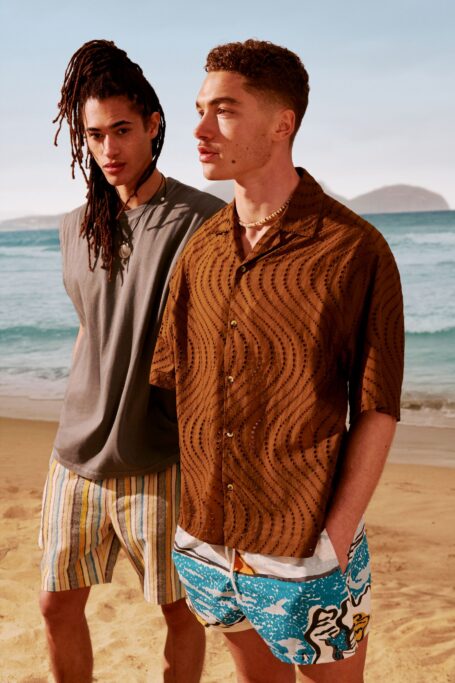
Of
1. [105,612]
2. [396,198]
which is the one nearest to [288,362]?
[105,612]

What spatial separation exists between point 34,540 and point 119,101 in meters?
3.37

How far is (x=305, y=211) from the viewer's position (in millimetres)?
1891

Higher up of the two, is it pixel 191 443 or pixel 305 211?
pixel 305 211

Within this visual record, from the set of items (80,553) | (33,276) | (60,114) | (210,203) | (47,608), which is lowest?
(33,276)

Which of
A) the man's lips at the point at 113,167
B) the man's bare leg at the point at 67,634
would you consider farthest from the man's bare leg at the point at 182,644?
the man's lips at the point at 113,167

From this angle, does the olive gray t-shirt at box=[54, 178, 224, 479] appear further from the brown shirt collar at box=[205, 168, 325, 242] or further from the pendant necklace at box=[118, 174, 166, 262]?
the brown shirt collar at box=[205, 168, 325, 242]

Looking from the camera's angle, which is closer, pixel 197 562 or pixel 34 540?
pixel 197 562

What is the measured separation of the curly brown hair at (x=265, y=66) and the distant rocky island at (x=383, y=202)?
1737 inches

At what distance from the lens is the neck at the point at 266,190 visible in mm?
1905

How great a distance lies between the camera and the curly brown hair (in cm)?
182

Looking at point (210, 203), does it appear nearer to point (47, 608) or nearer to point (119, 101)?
point (119, 101)

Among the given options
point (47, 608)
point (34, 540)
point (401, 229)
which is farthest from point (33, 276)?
point (47, 608)

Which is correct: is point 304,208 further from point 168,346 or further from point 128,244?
point 128,244

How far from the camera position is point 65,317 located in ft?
62.7
